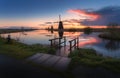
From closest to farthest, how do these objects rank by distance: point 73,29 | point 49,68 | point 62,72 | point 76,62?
point 62,72, point 49,68, point 76,62, point 73,29

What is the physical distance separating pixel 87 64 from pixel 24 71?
4.41m

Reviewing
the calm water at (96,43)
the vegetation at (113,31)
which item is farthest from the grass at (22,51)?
the vegetation at (113,31)

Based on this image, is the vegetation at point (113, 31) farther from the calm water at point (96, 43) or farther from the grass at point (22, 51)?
the grass at point (22, 51)

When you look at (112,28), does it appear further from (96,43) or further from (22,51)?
(22,51)

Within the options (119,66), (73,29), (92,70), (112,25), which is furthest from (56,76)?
(73,29)

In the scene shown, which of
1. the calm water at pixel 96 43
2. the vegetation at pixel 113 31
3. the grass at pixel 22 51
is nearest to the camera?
the grass at pixel 22 51

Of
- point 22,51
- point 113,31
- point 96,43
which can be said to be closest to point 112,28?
point 113,31

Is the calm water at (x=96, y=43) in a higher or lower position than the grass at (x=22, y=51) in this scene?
lower

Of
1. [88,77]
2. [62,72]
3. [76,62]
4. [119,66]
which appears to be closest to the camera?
[88,77]

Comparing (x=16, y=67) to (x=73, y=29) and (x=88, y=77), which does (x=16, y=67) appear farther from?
(x=73, y=29)

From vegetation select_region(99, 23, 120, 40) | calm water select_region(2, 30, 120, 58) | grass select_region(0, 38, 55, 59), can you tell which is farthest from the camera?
vegetation select_region(99, 23, 120, 40)

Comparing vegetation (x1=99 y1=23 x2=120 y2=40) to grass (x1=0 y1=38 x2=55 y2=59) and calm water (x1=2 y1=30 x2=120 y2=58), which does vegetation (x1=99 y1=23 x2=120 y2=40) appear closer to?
calm water (x1=2 y1=30 x2=120 y2=58)

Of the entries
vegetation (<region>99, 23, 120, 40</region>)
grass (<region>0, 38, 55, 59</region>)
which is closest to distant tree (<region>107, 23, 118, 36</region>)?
vegetation (<region>99, 23, 120, 40</region>)

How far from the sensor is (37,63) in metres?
11.4
